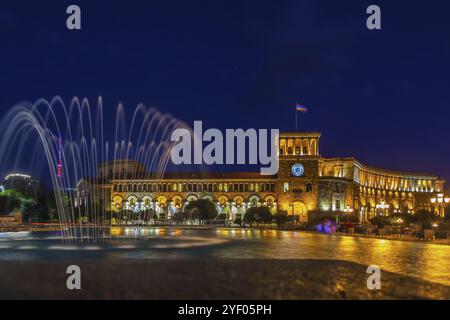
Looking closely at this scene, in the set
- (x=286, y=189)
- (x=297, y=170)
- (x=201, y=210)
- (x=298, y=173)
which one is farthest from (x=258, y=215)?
(x=297, y=170)

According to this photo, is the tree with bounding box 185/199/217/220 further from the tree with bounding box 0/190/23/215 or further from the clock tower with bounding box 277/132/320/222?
the tree with bounding box 0/190/23/215

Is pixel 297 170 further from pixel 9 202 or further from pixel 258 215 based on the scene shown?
pixel 9 202

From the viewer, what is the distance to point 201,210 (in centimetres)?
8906

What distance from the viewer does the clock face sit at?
105 metres

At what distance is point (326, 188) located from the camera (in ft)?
349

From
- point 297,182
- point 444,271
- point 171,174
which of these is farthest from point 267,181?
point 444,271

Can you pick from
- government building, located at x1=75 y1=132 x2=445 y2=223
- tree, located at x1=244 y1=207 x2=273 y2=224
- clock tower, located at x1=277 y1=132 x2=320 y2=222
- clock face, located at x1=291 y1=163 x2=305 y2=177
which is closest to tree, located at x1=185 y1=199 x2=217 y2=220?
tree, located at x1=244 y1=207 x2=273 y2=224

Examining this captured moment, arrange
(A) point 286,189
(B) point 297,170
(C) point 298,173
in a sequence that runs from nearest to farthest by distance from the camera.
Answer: (C) point 298,173 < (B) point 297,170 < (A) point 286,189

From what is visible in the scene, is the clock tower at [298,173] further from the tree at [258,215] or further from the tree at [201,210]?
the tree at [258,215]

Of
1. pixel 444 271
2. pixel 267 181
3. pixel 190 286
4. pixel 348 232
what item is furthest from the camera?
pixel 267 181

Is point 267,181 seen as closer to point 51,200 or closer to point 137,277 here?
point 51,200

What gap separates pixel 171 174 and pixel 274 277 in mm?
108754

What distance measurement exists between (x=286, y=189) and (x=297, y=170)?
450cm

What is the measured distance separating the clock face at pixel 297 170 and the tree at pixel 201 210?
74.0ft
